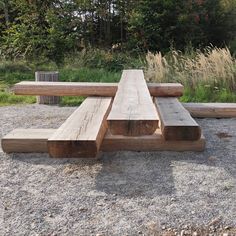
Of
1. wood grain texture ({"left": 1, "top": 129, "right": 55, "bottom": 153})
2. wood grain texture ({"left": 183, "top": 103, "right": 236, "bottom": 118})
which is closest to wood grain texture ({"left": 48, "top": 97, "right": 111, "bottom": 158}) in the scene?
wood grain texture ({"left": 1, "top": 129, "right": 55, "bottom": 153})

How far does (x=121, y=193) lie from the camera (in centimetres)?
211

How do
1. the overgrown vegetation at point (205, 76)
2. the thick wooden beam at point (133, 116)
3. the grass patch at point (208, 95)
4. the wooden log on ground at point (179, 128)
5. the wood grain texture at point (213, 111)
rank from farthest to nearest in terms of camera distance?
the overgrown vegetation at point (205, 76)
the grass patch at point (208, 95)
the wood grain texture at point (213, 111)
the wooden log on ground at point (179, 128)
the thick wooden beam at point (133, 116)

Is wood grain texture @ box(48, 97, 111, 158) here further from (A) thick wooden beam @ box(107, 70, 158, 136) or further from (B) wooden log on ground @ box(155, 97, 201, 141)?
→ (B) wooden log on ground @ box(155, 97, 201, 141)

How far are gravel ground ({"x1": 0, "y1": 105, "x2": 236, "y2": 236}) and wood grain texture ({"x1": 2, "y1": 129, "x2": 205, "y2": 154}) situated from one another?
6cm

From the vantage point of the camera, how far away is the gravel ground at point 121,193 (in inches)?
69.8

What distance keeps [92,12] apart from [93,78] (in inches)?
160

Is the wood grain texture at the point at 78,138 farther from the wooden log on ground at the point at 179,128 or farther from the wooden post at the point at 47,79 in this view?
the wooden post at the point at 47,79

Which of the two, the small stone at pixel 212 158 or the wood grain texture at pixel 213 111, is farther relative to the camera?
the wood grain texture at pixel 213 111

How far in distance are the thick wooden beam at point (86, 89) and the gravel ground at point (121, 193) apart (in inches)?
48.1

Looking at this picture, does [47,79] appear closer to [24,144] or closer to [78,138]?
→ [24,144]

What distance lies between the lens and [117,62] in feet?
28.2

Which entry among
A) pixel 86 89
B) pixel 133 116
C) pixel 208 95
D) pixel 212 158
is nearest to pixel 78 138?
pixel 133 116

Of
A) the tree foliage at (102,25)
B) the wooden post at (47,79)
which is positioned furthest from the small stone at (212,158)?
the tree foliage at (102,25)

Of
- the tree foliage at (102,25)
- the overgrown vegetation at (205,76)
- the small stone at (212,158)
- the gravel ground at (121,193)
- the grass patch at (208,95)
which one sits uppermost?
the tree foliage at (102,25)
